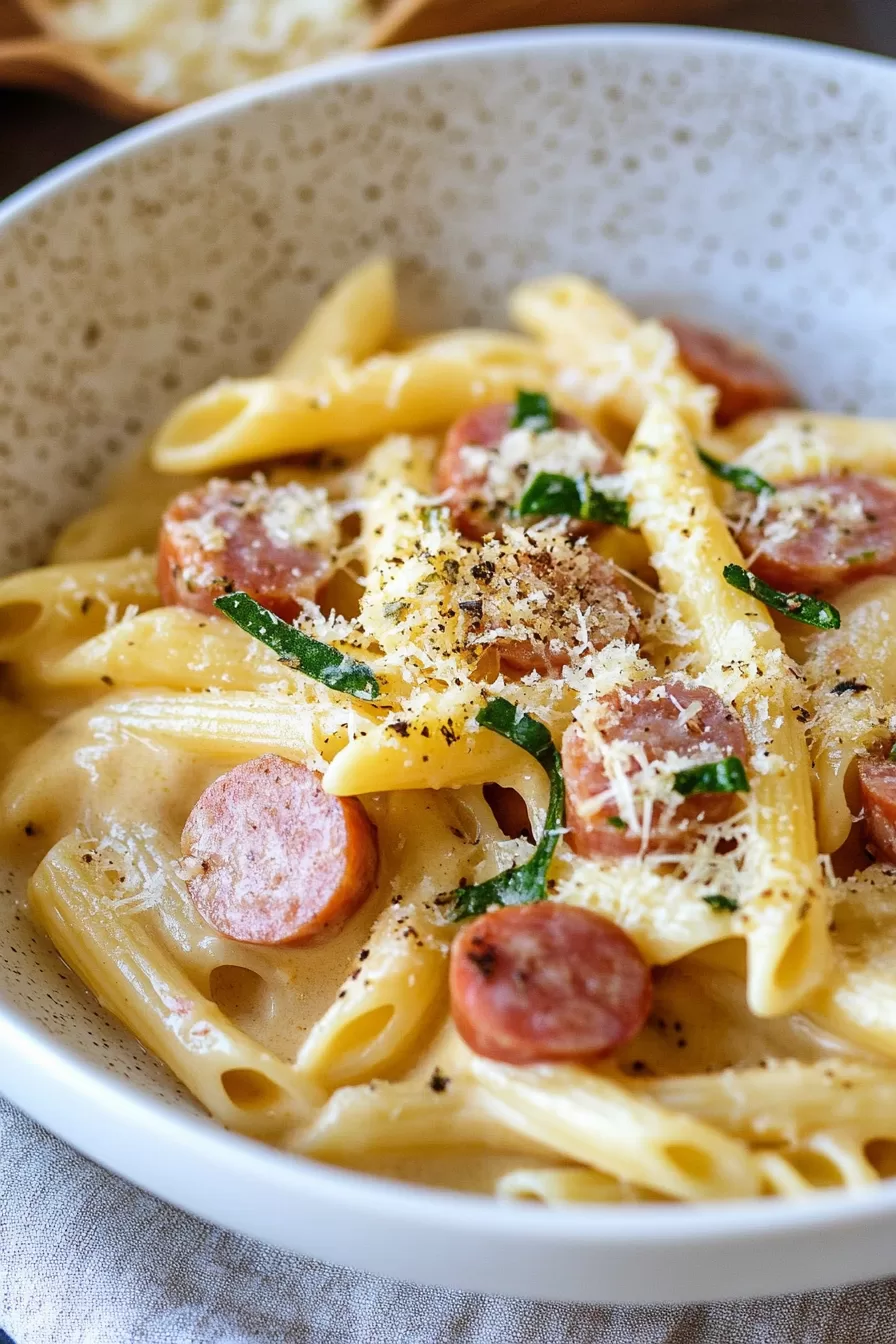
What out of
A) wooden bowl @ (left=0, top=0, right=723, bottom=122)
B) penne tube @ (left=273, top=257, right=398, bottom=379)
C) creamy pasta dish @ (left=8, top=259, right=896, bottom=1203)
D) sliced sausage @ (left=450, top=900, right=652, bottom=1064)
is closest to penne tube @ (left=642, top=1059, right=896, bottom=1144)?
creamy pasta dish @ (left=8, top=259, right=896, bottom=1203)

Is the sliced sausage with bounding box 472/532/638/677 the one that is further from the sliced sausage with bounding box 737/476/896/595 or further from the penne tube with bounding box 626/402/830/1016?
the sliced sausage with bounding box 737/476/896/595

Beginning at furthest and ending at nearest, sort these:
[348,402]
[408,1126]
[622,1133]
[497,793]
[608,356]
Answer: [608,356], [348,402], [497,793], [408,1126], [622,1133]

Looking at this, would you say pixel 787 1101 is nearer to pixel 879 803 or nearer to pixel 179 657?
pixel 879 803

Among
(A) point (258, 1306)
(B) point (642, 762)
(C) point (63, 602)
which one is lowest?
(A) point (258, 1306)

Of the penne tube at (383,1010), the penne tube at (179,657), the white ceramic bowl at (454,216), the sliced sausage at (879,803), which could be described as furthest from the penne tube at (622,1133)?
the white ceramic bowl at (454,216)

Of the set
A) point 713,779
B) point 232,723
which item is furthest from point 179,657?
point 713,779
